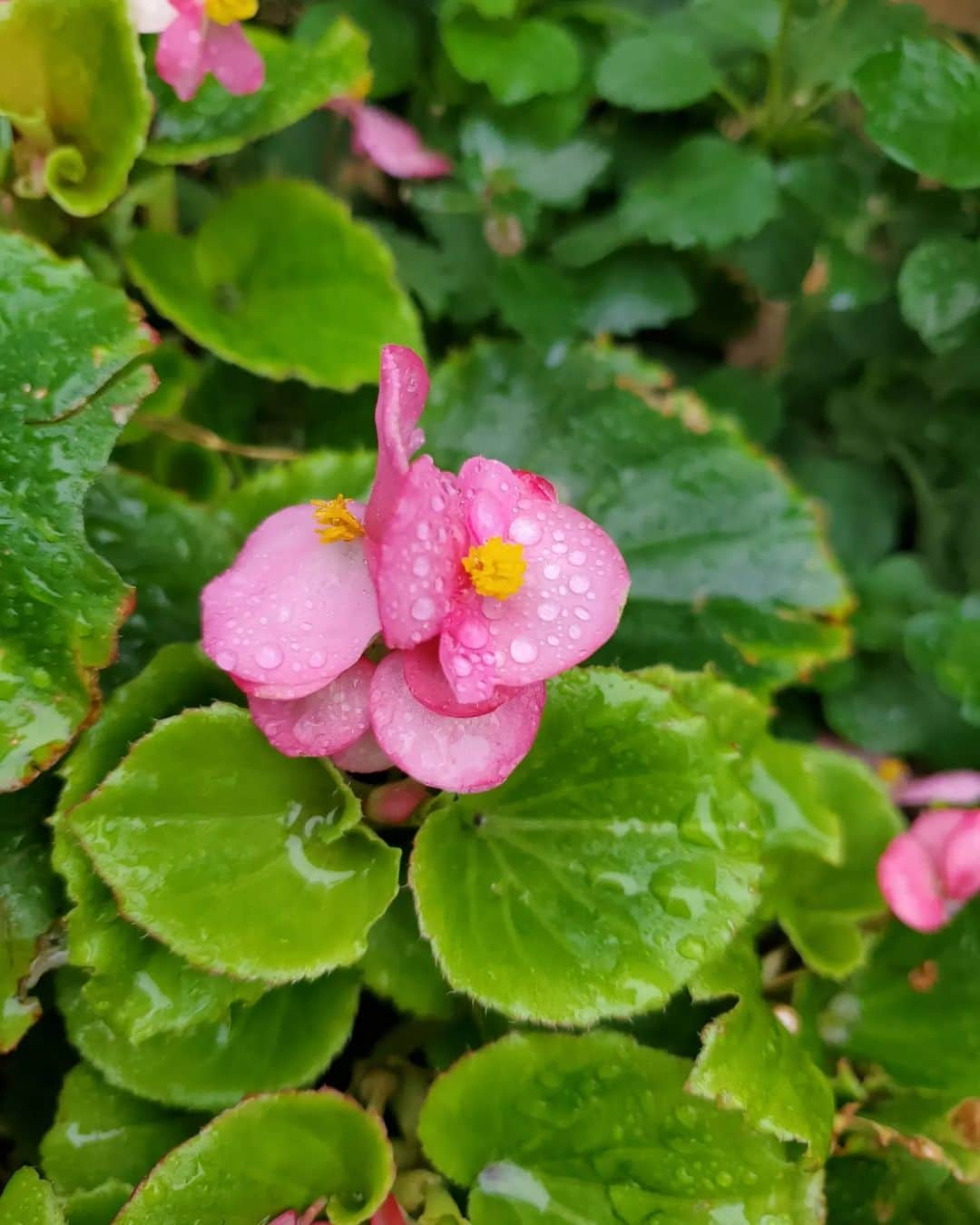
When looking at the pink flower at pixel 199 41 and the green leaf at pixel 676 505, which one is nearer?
the pink flower at pixel 199 41

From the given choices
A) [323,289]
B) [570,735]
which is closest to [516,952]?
[570,735]

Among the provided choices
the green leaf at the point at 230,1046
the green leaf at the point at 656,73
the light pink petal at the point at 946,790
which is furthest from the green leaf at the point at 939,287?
the green leaf at the point at 230,1046

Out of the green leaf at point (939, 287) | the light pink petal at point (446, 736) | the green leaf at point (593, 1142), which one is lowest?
the green leaf at point (593, 1142)

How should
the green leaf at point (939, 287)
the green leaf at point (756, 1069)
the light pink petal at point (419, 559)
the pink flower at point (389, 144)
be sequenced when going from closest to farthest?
1. the light pink petal at point (419, 559)
2. the green leaf at point (756, 1069)
3. the green leaf at point (939, 287)
4. the pink flower at point (389, 144)

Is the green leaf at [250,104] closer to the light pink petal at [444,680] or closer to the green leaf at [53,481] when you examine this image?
the green leaf at [53,481]

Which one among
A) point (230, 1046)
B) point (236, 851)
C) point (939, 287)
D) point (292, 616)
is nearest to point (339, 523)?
point (292, 616)

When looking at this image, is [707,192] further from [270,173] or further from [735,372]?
[270,173]

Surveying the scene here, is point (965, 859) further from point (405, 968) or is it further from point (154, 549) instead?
point (154, 549)
